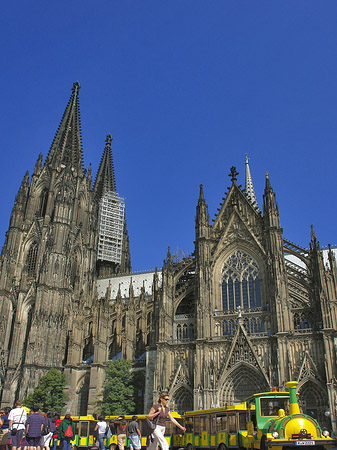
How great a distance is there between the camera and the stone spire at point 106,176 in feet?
247

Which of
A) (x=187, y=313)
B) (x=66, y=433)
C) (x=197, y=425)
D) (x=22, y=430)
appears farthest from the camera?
(x=187, y=313)

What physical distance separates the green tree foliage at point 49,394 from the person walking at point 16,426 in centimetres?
2930

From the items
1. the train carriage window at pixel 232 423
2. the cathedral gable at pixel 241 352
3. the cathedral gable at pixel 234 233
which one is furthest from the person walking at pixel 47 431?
the cathedral gable at pixel 234 233

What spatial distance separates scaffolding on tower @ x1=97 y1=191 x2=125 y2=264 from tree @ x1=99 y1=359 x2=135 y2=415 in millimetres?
28594

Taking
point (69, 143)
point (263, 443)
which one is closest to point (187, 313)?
point (263, 443)

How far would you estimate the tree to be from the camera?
36.5 m

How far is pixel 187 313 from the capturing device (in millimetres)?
39969

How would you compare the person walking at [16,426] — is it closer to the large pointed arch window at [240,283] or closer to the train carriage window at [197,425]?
the train carriage window at [197,425]

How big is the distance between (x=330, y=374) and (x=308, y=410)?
2847 millimetres

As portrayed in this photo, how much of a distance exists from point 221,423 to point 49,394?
80.8 ft

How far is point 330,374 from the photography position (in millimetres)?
30125

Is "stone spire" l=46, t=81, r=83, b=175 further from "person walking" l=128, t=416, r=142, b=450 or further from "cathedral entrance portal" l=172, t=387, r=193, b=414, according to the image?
"person walking" l=128, t=416, r=142, b=450

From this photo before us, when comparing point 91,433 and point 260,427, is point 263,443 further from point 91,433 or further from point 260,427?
point 91,433

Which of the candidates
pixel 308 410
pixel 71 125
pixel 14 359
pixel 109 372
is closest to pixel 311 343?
pixel 308 410
